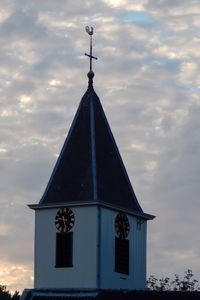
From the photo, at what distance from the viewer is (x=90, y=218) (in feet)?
216

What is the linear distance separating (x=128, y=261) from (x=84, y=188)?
4410mm

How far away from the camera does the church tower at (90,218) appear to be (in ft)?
215

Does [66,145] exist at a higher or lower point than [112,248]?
higher

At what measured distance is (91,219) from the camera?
65688 mm

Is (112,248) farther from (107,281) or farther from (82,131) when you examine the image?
(82,131)

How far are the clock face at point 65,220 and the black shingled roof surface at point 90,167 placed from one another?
478 millimetres

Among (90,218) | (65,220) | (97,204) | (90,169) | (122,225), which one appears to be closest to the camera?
(97,204)

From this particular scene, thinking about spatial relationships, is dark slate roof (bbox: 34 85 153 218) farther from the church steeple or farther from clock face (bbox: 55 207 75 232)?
clock face (bbox: 55 207 75 232)

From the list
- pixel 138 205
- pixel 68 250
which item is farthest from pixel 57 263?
pixel 138 205

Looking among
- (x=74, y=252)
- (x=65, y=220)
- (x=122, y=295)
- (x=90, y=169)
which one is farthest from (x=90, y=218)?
(x=122, y=295)

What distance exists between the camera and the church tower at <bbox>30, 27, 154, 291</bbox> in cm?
6550

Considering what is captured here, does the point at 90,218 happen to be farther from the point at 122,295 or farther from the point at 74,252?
the point at 122,295

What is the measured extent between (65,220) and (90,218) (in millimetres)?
1527

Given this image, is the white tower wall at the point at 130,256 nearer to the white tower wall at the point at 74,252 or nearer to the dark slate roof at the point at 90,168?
the white tower wall at the point at 74,252
